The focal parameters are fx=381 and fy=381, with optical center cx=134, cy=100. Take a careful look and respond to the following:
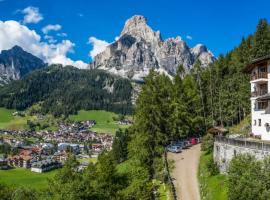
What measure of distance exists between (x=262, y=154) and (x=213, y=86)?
176 ft

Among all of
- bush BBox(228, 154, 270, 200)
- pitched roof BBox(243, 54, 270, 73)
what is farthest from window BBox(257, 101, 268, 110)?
bush BBox(228, 154, 270, 200)

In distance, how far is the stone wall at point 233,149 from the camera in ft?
142

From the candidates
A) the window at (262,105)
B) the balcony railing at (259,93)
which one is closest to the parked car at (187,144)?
the balcony railing at (259,93)

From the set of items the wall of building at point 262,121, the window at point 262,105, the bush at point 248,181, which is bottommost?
the bush at point 248,181

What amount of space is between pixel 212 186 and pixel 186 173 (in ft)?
30.1

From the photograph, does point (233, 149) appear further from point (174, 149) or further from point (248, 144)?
point (174, 149)

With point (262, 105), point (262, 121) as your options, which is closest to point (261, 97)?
point (262, 105)

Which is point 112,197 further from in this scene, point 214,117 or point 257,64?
point 214,117

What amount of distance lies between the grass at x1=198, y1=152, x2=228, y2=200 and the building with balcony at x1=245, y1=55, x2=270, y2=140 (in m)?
10.5

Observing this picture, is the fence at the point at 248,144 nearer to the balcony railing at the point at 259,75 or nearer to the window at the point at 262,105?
the window at the point at 262,105

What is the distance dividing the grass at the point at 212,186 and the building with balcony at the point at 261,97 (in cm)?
1051

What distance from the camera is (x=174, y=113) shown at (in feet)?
262

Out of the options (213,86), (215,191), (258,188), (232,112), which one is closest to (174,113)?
(232,112)

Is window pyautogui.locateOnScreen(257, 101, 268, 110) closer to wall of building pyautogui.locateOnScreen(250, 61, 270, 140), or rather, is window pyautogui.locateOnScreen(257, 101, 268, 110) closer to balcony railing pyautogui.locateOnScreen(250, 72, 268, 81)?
wall of building pyautogui.locateOnScreen(250, 61, 270, 140)
